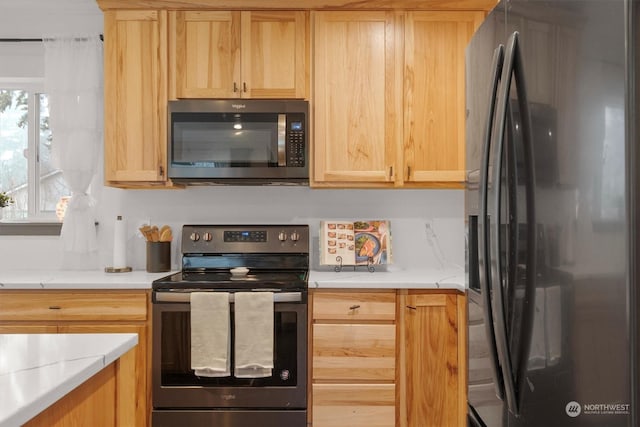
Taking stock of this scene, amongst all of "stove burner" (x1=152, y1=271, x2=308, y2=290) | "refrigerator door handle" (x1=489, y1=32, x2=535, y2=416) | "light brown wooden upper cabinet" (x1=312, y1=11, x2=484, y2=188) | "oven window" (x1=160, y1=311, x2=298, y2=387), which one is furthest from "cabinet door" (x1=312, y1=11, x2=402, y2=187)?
"refrigerator door handle" (x1=489, y1=32, x2=535, y2=416)

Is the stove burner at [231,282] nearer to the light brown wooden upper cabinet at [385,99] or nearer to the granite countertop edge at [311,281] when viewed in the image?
the granite countertop edge at [311,281]

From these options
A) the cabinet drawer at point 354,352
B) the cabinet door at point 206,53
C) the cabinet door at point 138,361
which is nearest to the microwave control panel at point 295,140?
the cabinet door at point 206,53

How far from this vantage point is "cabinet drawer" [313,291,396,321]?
224cm

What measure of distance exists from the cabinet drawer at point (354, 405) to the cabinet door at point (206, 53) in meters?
1.63

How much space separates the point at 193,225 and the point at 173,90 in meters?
0.78

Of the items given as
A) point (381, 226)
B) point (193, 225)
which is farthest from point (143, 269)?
point (381, 226)

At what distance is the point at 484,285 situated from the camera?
113cm

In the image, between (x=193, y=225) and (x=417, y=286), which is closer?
(x=417, y=286)

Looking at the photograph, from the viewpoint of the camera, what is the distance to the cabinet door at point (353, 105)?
98.7 inches

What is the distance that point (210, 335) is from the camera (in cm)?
217

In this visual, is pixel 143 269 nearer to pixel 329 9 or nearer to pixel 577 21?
pixel 329 9

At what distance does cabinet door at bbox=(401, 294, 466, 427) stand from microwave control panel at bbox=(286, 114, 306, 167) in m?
0.91

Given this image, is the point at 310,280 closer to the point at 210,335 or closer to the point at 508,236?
the point at 210,335

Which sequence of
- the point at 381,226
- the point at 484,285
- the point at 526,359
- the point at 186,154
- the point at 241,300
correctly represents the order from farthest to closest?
1. the point at 381,226
2. the point at 186,154
3. the point at 241,300
4. the point at 484,285
5. the point at 526,359
